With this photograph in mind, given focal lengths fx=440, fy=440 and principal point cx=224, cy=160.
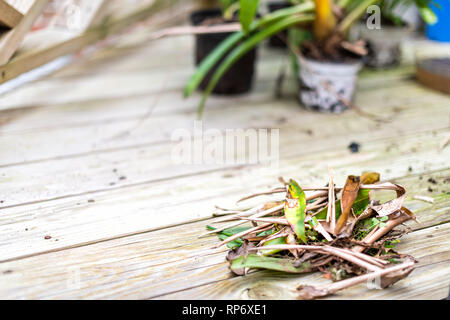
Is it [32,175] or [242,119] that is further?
[242,119]

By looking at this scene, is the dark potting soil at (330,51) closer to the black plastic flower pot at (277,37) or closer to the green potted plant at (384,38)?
the green potted plant at (384,38)

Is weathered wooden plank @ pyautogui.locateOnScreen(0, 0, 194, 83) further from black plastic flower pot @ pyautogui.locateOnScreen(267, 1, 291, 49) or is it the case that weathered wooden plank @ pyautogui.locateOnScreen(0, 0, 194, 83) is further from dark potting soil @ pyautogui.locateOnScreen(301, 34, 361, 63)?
dark potting soil @ pyautogui.locateOnScreen(301, 34, 361, 63)

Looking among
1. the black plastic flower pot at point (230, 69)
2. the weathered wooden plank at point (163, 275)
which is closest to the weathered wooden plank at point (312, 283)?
the weathered wooden plank at point (163, 275)

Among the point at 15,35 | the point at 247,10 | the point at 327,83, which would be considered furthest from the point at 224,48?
the point at 15,35

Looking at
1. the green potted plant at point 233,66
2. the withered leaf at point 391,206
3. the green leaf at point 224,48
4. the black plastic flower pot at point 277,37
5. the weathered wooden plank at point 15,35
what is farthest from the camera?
the black plastic flower pot at point 277,37

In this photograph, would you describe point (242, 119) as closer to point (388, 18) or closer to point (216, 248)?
point (216, 248)

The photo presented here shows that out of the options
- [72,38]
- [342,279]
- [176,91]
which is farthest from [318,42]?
[342,279]

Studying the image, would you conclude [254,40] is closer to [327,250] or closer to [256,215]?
[256,215]

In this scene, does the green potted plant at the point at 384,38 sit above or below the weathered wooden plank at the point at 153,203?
above
